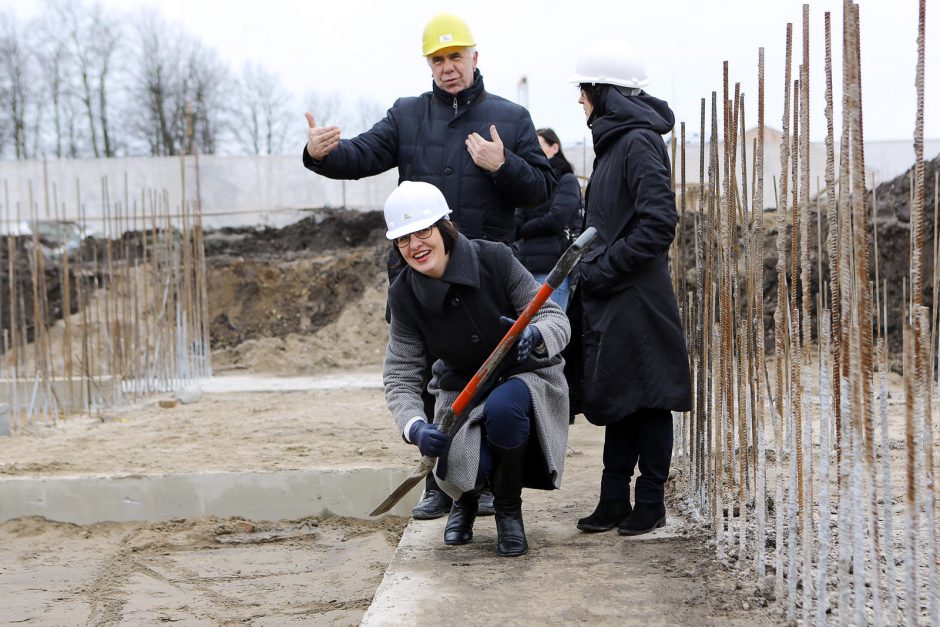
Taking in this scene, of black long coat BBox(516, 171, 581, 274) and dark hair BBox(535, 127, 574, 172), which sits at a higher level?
dark hair BBox(535, 127, 574, 172)

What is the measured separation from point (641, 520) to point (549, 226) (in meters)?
2.48

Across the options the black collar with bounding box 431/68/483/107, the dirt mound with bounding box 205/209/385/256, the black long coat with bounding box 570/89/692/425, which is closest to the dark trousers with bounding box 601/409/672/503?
the black long coat with bounding box 570/89/692/425

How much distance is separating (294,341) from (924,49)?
11.6m

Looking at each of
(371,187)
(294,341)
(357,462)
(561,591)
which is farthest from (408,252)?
(371,187)

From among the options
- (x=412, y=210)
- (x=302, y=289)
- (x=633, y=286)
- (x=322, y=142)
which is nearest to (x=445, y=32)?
(x=322, y=142)

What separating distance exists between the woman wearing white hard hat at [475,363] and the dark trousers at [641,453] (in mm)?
201

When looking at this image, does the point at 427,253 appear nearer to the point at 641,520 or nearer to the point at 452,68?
the point at 452,68

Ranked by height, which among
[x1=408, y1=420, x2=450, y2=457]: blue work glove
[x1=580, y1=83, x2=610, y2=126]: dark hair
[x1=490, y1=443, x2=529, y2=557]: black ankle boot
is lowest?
[x1=490, y1=443, x2=529, y2=557]: black ankle boot

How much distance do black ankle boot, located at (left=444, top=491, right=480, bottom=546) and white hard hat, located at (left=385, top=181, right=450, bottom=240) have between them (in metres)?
0.88

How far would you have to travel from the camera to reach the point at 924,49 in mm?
1983

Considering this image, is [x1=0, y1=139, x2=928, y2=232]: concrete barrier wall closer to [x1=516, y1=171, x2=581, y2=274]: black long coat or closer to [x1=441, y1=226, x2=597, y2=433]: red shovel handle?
[x1=516, y1=171, x2=581, y2=274]: black long coat

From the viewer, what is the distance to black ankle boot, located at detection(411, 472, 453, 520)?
3.68 metres

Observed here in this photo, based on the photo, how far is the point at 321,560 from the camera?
415 centimetres

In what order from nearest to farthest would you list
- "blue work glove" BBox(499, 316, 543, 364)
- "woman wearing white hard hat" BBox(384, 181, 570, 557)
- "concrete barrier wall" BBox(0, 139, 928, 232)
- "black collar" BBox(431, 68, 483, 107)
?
"blue work glove" BBox(499, 316, 543, 364), "woman wearing white hard hat" BBox(384, 181, 570, 557), "black collar" BBox(431, 68, 483, 107), "concrete barrier wall" BBox(0, 139, 928, 232)
